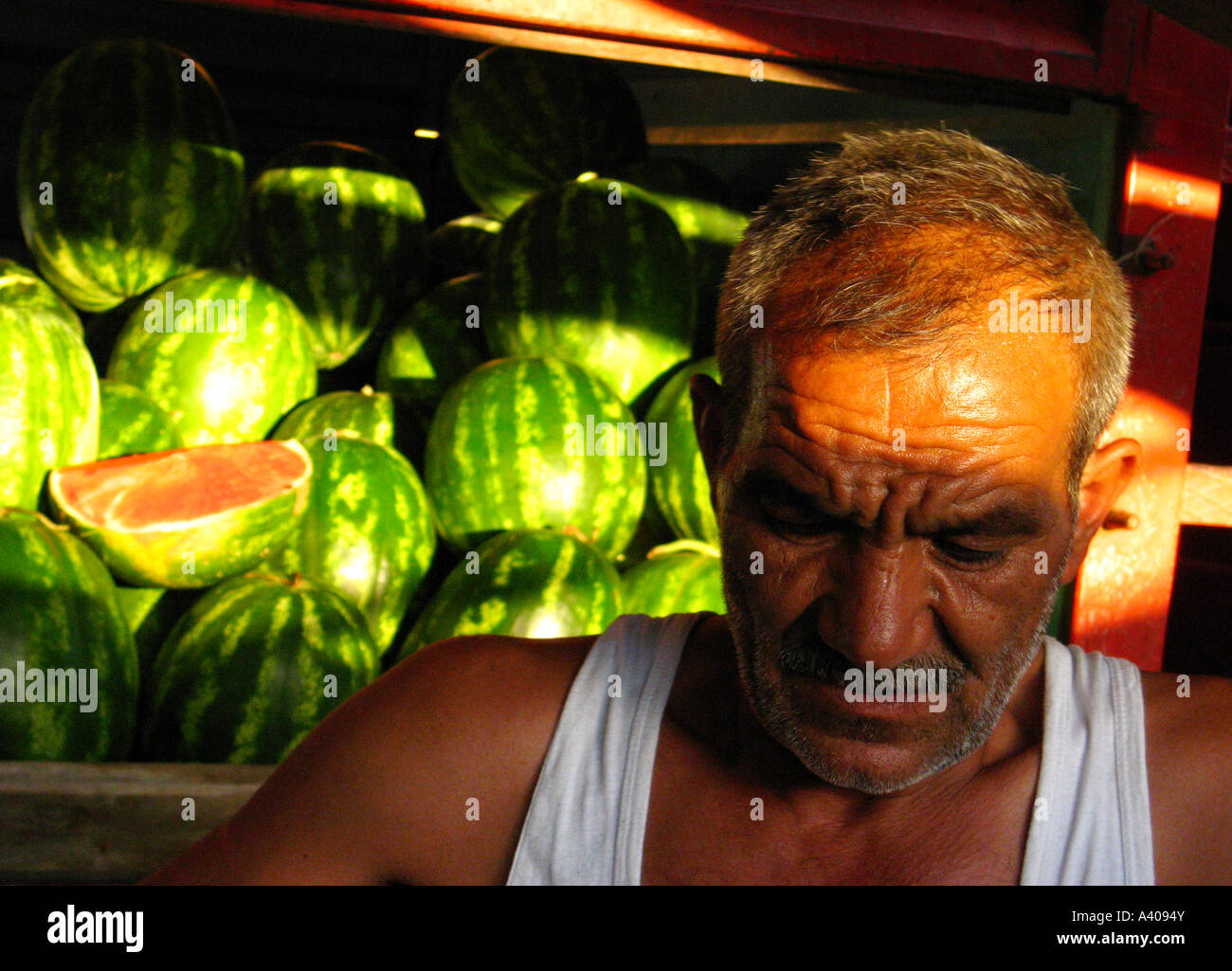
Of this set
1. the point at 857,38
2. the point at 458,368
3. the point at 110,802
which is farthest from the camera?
the point at 458,368

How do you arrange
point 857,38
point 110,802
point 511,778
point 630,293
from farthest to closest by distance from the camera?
point 630,293 → point 857,38 → point 110,802 → point 511,778

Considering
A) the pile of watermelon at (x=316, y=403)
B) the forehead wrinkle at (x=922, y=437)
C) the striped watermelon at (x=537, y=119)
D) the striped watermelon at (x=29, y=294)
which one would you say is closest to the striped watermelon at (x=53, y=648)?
the pile of watermelon at (x=316, y=403)

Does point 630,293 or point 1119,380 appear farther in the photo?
point 630,293

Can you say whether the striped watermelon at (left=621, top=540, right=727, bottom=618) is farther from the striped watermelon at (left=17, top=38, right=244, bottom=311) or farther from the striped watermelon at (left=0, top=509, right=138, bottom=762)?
the striped watermelon at (left=17, top=38, right=244, bottom=311)

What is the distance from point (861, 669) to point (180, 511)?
57.8 inches

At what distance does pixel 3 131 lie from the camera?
12.9ft

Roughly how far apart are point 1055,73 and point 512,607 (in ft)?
4.54

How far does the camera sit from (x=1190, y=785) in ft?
3.75

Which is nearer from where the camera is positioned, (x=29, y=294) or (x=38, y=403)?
(x=38, y=403)

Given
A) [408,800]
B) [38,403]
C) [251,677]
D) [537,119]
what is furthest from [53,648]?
[537,119]

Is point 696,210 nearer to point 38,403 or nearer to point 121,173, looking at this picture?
point 121,173

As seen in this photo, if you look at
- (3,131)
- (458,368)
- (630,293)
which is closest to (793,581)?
(630,293)

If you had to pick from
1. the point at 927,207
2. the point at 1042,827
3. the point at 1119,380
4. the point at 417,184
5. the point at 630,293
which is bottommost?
the point at 1042,827
